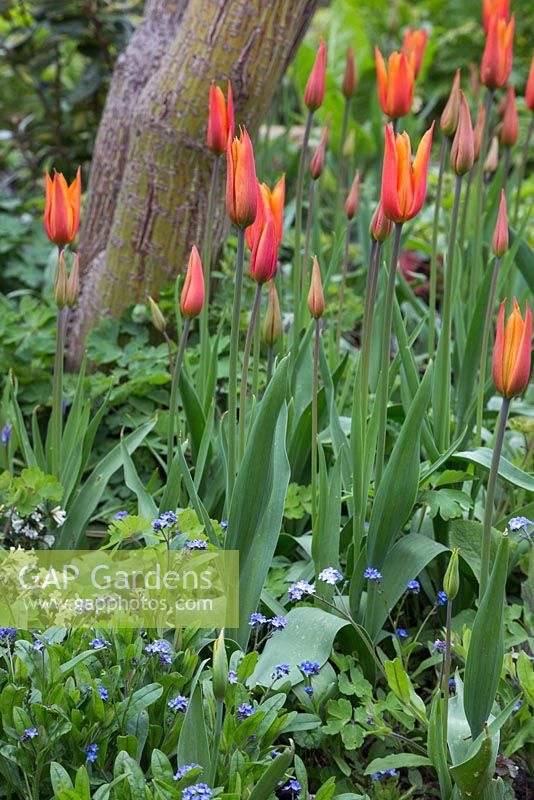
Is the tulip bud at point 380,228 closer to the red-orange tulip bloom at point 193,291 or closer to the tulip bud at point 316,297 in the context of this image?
the tulip bud at point 316,297

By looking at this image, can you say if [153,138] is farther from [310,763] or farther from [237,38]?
[310,763]

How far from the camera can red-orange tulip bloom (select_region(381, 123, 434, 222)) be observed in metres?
1.47

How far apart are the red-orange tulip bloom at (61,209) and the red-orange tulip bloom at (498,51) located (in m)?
1.07

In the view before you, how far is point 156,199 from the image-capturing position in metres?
2.74

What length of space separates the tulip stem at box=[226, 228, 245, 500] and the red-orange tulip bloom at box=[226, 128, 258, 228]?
0.11 feet

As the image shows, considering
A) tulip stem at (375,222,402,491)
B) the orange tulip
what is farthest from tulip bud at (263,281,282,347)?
the orange tulip

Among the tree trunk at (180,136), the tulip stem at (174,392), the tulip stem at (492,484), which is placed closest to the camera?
the tulip stem at (492,484)

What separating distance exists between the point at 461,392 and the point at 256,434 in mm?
871

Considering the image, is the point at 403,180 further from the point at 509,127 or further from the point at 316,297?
the point at 509,127

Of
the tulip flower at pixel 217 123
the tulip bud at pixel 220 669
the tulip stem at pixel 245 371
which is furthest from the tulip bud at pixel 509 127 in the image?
the tulip bud at pixel 220 669

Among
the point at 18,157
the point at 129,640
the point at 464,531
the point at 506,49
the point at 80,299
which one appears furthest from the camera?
the point at 18,157

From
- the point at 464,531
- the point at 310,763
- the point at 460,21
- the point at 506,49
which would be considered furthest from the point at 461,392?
the point at 460,21

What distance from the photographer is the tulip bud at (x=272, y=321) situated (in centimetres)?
187

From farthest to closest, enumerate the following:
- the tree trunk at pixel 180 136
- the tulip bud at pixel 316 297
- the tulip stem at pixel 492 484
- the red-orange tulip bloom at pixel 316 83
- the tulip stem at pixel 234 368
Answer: the tree trunk at pixel 180 136 < the red-orange tulip bloom at pixel 316 83 < the tulip bud at pixel 316 297 < the tulip stem at pixel 234 368 < the tulip stem at pixel 492 484
